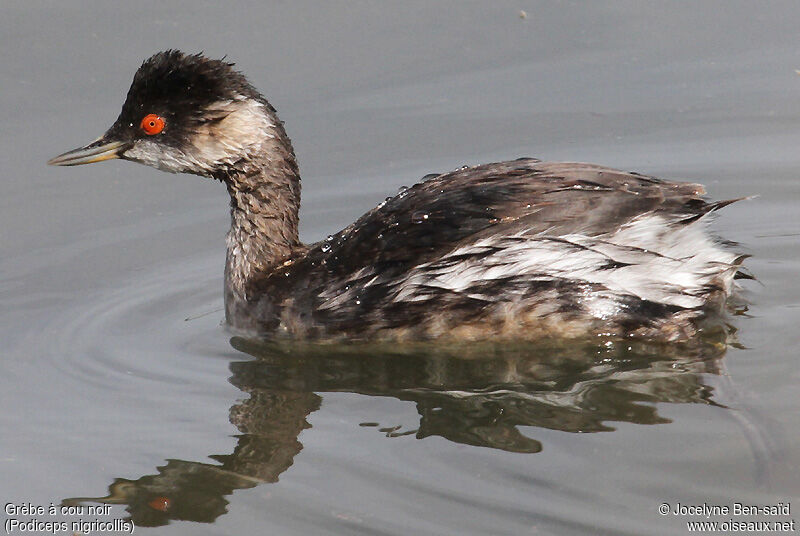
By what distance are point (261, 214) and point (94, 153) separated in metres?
0.96

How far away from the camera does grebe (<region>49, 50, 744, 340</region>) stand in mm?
5984

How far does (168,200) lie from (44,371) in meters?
2.11

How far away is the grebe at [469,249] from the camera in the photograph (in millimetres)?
5984

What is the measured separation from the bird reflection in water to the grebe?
0.10m

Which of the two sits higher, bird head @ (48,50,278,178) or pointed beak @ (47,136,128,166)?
bird head @ (48,50,278,178)

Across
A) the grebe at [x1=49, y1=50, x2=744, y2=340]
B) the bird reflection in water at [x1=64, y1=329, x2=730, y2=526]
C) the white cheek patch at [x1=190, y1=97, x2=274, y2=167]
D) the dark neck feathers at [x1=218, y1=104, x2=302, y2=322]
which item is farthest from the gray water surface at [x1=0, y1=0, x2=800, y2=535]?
the white cheek patch at [x1=190, y1=97, x2=274, y2=167]

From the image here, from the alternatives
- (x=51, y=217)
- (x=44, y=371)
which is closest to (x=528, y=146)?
(x=51, y=217)

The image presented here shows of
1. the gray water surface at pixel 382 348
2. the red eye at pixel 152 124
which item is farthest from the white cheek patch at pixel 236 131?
the gray water surface at pixel 382 348

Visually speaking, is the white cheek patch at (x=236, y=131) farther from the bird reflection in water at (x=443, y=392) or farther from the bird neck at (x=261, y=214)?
the bird reflection in water at (x=443, y=392)

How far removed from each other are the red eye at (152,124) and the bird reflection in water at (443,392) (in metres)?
1.22

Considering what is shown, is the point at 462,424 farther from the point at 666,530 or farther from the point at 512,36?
the point at 512,36

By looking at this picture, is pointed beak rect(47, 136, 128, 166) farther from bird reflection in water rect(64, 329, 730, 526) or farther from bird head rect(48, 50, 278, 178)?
bird reflection in water rect(64, 329, 730, 526)

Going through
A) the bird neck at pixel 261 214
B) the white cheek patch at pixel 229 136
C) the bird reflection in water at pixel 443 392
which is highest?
the white cheek patch at pixel 229 136

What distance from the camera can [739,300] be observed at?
6641 millimetres
